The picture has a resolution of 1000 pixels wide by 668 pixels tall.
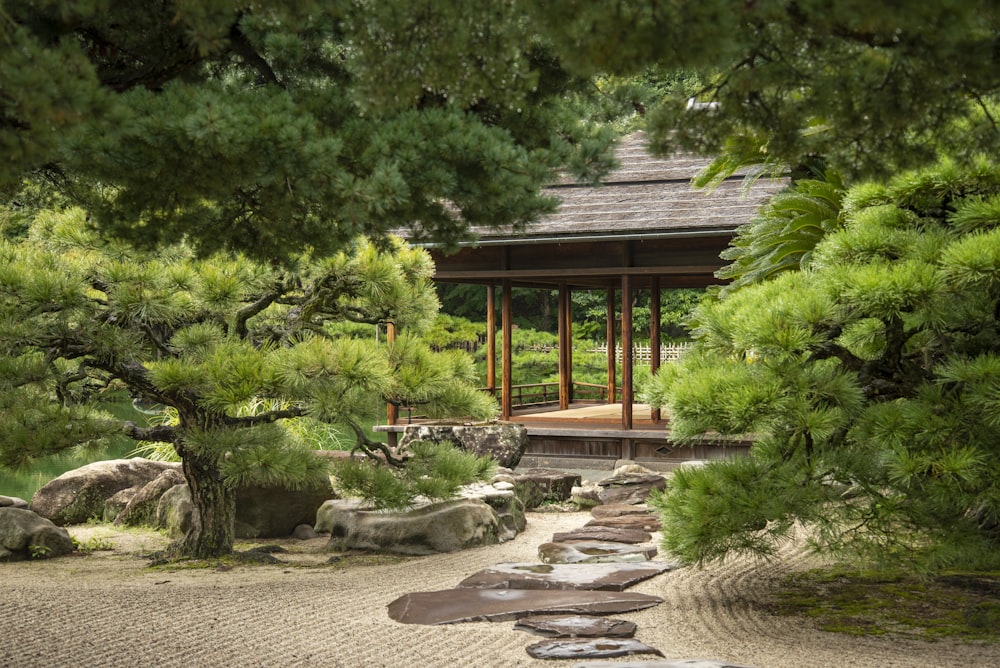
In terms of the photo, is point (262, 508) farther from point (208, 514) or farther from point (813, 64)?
point (813, 64)

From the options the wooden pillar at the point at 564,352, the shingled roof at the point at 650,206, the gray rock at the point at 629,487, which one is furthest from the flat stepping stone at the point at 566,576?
the wooden pillar at the point at 564,352

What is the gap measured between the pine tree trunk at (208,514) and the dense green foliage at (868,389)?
3.41 meters

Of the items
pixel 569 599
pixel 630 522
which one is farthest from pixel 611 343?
pixel 569 599

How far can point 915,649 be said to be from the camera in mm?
4297

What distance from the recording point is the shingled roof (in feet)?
36.5

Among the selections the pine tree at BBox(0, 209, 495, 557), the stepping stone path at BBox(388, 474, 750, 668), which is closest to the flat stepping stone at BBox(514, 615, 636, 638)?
the stepping stone path at BBox(388, 474, 750, 668)

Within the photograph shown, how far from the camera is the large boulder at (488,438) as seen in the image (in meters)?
10.7

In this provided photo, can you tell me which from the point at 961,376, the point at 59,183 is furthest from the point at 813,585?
the point at 59,183

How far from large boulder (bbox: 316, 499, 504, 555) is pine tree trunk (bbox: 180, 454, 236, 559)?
2.95ft

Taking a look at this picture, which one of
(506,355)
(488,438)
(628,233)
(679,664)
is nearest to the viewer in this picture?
(679,664)

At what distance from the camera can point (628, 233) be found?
1124 centimetres

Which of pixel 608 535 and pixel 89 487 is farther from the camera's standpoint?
pixel 89 487

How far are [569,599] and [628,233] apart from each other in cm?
661

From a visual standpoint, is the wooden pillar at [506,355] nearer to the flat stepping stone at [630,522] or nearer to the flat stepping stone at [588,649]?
the flat stepping stone at [630,522]
